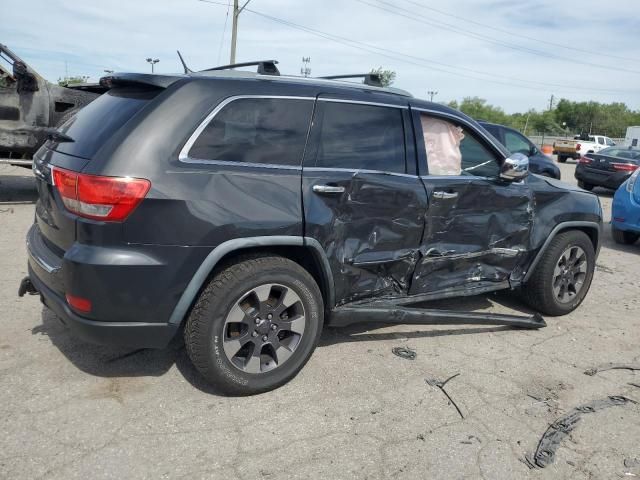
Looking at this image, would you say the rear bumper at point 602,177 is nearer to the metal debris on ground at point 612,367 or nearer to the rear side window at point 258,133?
the metal debris on ground at point 612,367

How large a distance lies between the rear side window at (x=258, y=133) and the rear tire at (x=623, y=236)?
6.74 meters

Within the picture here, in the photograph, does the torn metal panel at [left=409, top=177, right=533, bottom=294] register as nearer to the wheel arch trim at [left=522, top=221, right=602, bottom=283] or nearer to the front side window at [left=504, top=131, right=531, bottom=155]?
the wheel arch trim at [left=522, top=221, right=602, bottom=283]

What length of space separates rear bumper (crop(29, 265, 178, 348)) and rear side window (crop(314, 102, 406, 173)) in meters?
1.32

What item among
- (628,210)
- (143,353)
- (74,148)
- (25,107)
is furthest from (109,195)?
(628,210)

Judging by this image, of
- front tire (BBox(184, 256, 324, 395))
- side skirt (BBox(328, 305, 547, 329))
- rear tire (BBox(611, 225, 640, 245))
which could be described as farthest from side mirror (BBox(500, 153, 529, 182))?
rear tire (BBox(611, 225, 640, 245))

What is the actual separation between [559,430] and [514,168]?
6.15 feet

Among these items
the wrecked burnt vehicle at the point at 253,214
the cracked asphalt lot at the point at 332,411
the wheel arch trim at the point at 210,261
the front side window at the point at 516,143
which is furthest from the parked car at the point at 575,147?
the wheel arch trim at the point at 210,261

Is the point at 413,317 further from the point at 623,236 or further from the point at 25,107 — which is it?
the point at 25,107

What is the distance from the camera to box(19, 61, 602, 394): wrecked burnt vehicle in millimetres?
2723

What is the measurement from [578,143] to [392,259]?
31.0m

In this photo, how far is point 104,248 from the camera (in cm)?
268

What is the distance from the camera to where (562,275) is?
4.73 meters

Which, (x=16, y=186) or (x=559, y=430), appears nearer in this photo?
(x=559, y=430)

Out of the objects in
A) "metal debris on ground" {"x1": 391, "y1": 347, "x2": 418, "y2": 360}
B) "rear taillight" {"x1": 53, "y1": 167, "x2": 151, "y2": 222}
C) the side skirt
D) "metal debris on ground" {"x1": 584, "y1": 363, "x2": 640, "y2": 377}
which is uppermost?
"rear taillight" {"x1": 53, "y1": 167, "x2": 151, "y2": 222}
